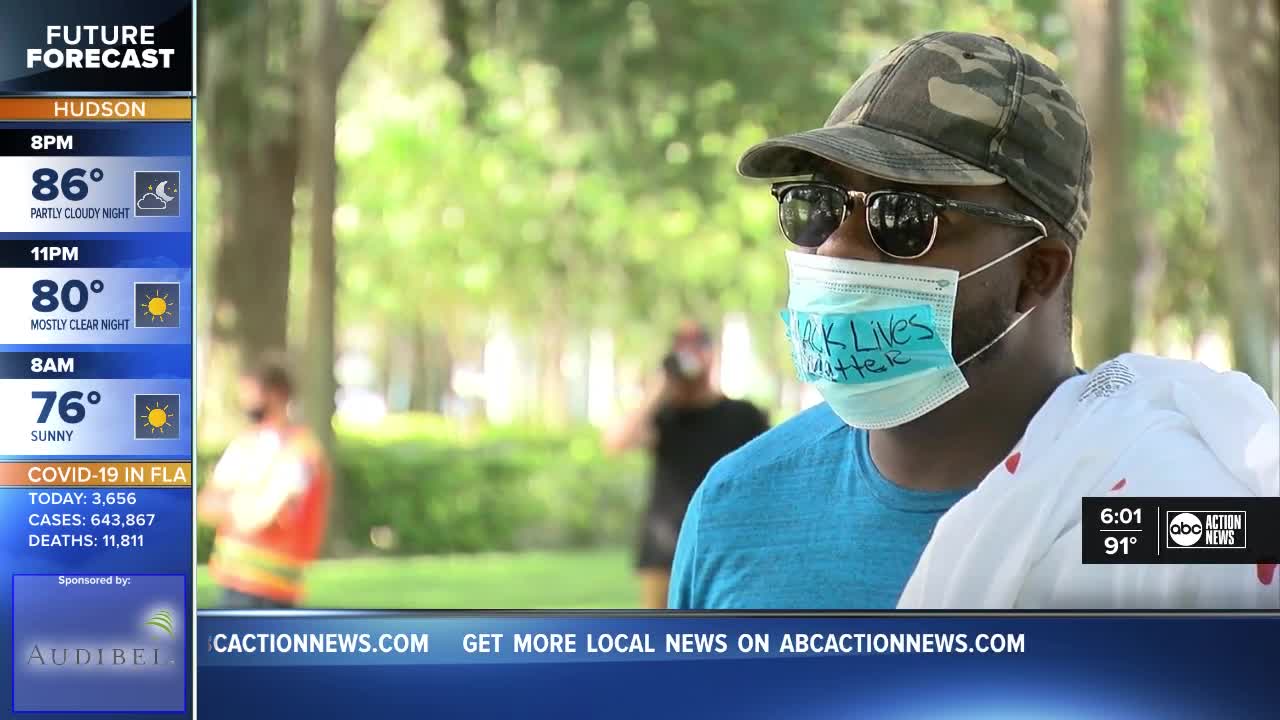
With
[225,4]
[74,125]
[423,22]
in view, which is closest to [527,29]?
[423,22]

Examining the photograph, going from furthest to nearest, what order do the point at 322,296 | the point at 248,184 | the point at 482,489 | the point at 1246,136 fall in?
the point at 482,489 < the point at 248,184 < the point at 322,296 < the point at 1246,136

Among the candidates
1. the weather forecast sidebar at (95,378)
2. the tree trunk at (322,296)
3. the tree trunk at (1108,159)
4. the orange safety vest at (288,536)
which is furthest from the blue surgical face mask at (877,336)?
the tree trunk at (322,296)

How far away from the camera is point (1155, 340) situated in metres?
4.78

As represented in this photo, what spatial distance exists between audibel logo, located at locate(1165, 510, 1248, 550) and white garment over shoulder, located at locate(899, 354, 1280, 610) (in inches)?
1.2

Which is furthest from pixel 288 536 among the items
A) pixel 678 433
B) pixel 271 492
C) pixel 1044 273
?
pixel 1044 273

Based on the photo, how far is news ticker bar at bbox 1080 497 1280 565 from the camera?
2217mm

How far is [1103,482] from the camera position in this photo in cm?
222

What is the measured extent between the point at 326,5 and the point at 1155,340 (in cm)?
487

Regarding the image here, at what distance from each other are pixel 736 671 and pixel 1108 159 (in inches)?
102

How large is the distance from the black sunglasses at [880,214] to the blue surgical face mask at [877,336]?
4 cm

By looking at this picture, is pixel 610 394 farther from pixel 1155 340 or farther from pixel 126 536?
pixel 126 536

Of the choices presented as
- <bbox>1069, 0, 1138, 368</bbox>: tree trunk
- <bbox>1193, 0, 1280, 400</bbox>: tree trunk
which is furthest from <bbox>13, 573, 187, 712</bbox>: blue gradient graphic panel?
<bbox>1193, 0, 1280, 400</bbox>: tree trunk

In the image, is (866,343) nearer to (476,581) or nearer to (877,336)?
(877,336)

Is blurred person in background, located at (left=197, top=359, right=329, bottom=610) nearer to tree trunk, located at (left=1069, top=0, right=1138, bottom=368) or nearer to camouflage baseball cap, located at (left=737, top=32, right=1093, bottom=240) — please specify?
tree trunk, located at (left=1069, top=0, right=1138, bottom=368)
